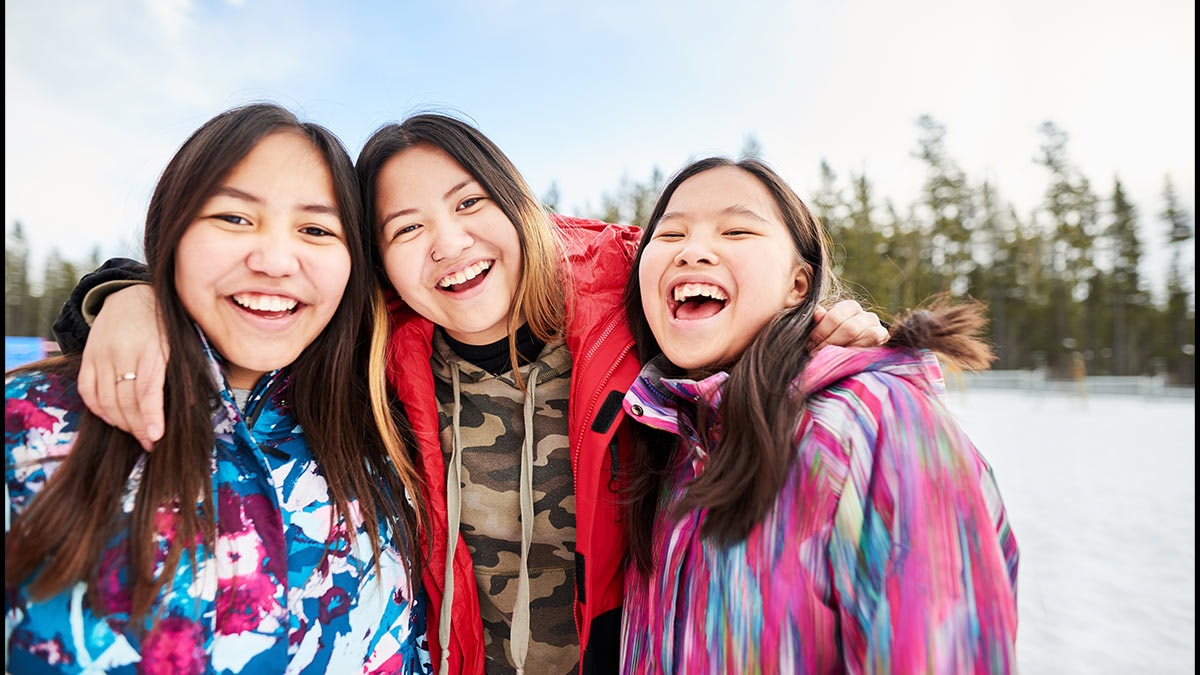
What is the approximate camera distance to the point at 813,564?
50.1 inches

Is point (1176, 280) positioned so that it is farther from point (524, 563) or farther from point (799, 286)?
point (524, 563)

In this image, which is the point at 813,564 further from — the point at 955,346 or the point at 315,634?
the point at 315,634

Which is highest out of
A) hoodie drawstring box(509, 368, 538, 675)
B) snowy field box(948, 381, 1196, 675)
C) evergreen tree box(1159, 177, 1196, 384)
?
evergreen tree box(1159, 177, 1196, 384)

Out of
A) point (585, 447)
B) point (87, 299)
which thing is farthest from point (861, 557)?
point (87, 299)

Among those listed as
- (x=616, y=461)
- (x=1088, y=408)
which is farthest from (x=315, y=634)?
(x=1088, y=408)

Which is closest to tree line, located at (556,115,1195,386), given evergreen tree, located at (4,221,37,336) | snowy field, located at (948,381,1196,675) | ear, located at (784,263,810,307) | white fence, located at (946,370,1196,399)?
white fence, located at (946,370,1196,399)

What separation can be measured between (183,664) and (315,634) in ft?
0.86

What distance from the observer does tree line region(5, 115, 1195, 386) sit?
32656mm

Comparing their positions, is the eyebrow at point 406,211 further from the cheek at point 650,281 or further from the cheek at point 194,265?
the cheek at point 650,281

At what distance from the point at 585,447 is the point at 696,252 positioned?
58cm

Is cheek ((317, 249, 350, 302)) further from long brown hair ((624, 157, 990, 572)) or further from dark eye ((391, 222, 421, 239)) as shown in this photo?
long brown hair ((624, 157, 990, 572))

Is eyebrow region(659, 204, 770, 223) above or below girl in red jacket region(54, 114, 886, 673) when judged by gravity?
above

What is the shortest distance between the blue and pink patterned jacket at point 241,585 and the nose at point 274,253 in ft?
0.80

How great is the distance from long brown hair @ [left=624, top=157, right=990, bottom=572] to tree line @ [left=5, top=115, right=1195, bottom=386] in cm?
3069
